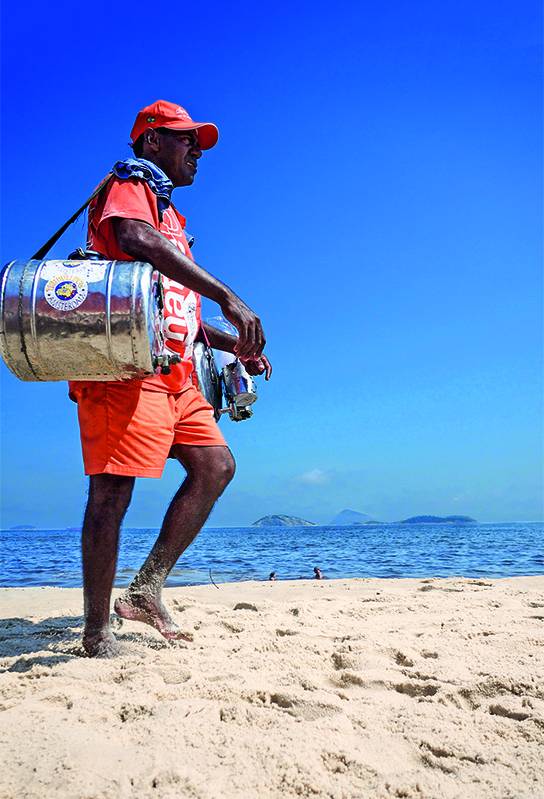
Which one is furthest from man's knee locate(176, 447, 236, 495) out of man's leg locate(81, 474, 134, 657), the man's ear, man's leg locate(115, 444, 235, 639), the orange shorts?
the man's ear

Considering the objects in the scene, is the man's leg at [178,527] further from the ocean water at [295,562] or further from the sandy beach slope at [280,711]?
the ocean water at [295,562]

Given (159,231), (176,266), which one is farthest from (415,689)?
(159,231)

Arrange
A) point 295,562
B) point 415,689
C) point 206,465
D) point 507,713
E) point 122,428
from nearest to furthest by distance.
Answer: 1. point 507,713
2. point 415,689
3. point 122,428
4. point 206,465
5. point 295,562

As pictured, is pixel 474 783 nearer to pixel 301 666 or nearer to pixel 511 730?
A: pixel 511 730

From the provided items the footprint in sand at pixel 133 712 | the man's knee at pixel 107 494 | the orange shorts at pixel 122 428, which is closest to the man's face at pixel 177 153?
the orange shorts at pixel 122 428

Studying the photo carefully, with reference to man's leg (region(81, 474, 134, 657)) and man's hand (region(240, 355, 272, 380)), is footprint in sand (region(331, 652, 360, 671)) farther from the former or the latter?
man's hand (region(240, 355, 272, 380))

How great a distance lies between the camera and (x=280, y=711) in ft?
5.45

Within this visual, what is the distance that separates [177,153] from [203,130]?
17cm

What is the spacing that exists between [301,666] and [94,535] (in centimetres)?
91

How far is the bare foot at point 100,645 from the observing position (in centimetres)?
222

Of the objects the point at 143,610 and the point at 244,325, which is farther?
the point at 143,610

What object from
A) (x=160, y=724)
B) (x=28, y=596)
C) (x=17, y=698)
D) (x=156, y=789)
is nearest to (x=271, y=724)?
(x=160, y=724)

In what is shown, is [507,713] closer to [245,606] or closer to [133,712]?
[133,712]

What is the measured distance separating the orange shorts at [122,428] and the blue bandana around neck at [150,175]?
0.88m
